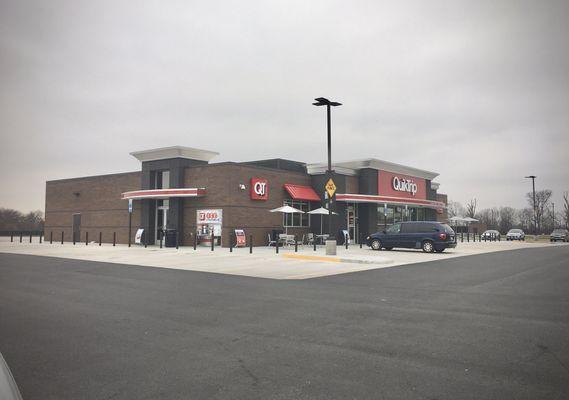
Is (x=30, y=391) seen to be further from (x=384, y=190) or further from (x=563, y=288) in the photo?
(x=384, y=190)

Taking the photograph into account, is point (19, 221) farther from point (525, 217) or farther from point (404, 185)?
point (525, 217)

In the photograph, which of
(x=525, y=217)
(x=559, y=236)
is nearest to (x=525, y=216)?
(x=525, y=217)

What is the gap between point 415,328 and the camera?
6855mm

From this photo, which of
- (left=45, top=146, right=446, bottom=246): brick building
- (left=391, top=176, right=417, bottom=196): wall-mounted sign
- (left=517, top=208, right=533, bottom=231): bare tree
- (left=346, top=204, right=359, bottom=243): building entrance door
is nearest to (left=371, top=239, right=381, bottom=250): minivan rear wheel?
(left=45, top=146, right=446, bottom=246): brick building

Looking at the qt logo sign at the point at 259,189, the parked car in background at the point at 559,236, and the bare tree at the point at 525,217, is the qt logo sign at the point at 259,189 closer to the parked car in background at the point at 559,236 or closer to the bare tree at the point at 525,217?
the parked car in background at the point at 559,236

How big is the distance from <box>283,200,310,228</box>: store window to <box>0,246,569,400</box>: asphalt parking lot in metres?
21.7

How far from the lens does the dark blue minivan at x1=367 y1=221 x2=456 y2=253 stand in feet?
83.8

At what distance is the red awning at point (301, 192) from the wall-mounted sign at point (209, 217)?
5846 millimetres

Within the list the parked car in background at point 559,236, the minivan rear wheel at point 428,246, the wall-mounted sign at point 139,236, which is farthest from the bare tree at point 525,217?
the wall-mounted sign at point 139,236

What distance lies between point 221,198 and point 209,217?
157 cm

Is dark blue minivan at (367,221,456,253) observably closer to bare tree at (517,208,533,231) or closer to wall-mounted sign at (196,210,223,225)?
wall-mounted sign at (196,210,223,225)

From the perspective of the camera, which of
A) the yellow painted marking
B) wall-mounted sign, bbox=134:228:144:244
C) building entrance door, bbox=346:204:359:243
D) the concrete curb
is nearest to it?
the concrete curb

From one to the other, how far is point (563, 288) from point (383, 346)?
7.73 meters

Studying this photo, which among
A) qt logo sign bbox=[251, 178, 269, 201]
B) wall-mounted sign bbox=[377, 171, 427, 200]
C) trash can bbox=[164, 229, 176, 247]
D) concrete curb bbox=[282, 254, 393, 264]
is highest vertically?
wall-mounted sign bbox=[377, 171, 427, 200]
